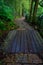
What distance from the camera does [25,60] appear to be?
536cm

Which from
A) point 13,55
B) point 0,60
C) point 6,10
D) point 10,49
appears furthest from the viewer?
point 6,10

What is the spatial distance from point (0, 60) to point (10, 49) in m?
1.50

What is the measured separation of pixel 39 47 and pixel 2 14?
6.49 m

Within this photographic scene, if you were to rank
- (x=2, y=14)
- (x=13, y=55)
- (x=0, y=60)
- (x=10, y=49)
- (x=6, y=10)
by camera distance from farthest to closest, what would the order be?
(x=6, y=10) < (x=2, y=14) < (x=10, y=49) < (x=13, y=55) < (x=0, y=60)

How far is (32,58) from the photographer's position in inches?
221

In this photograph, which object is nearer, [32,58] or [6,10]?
[32,58]

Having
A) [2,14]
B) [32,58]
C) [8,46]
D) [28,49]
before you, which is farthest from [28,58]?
[2,14]

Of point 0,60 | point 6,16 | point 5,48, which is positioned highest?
point 0,60

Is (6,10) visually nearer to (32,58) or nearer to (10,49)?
(10,49)

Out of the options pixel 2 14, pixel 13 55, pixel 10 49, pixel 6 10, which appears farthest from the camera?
pixel 6 10

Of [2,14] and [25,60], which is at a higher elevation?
[25,60]

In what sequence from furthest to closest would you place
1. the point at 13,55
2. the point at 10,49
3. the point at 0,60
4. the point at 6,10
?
the point at 6,10 → the point at 10,49 → the point at 13,55 → the point at 0,60

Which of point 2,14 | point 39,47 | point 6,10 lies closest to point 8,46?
point 39,47

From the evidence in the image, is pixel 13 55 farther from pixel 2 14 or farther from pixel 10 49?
pixel 2 14
